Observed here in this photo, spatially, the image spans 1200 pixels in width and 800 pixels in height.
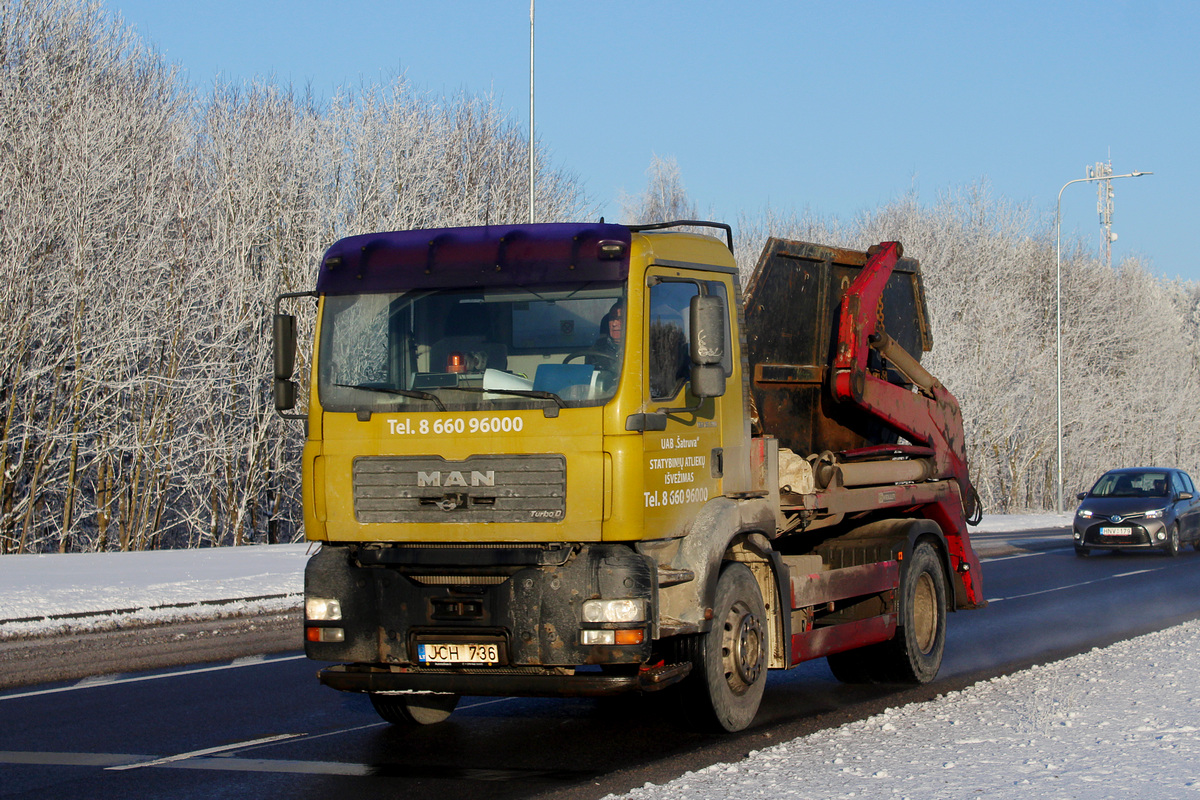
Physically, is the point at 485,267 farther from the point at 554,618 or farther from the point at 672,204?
the point at 672,204

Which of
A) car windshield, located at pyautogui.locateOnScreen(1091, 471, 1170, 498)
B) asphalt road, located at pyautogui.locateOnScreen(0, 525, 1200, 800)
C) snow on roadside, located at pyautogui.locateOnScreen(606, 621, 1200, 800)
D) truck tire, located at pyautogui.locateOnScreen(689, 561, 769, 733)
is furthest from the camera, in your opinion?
car windshield, located at pyautogui.locateOnScreen(1091, 471, 1170, 498)

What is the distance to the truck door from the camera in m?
7.03

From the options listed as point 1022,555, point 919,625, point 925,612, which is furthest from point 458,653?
point 1022,555

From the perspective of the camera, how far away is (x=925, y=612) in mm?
10219

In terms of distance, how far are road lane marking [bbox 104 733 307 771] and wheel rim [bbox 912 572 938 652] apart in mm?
4728

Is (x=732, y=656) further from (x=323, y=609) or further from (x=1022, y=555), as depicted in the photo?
(x=1022, y=555)

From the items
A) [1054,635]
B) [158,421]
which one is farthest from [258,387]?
[1054,635]

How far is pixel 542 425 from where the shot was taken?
6.91m

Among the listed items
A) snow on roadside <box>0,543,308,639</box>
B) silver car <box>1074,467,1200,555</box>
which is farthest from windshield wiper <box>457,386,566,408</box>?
silver car <box>1074,467,1200,555</box>

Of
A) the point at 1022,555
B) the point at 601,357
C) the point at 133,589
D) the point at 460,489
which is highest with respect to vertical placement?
the point at 601,357

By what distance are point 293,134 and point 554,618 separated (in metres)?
26.5

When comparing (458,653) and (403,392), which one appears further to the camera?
(403,392)

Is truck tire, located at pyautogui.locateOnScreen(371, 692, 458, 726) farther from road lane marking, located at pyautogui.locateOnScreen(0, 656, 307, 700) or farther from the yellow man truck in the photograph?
road lane marking, located at pyautogui.locateOnScreen(0, 656, 307, 700)

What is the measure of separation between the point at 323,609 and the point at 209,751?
1076 mm
